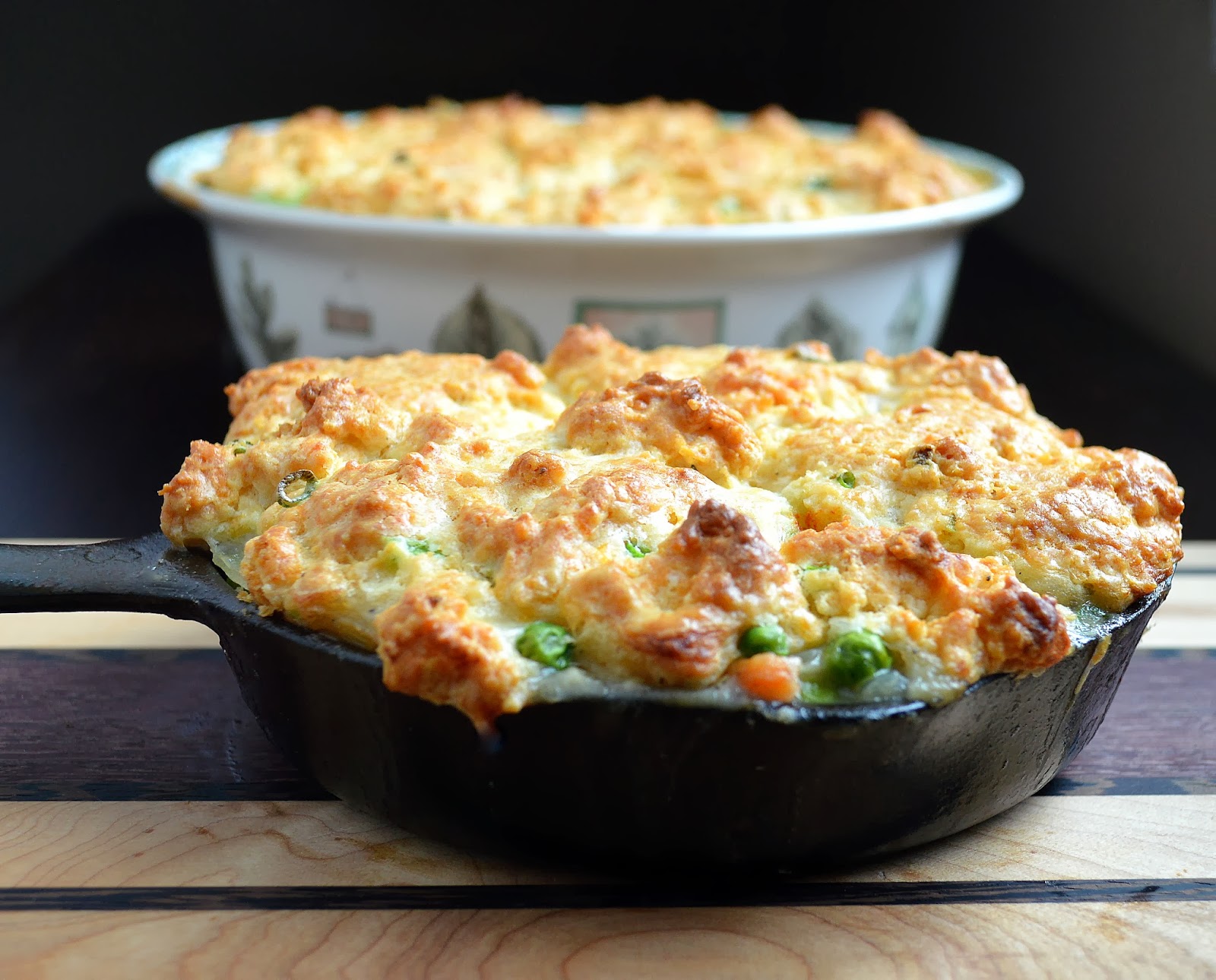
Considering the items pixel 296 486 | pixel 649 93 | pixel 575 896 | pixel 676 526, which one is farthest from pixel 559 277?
pixel 649 93

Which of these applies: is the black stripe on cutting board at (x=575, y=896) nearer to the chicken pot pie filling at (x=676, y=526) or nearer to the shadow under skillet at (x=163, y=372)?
the chicken pot pie filling at (x=676, y=526)

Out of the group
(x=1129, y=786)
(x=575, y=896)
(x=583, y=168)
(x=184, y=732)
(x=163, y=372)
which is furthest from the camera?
(x=163, y=372)

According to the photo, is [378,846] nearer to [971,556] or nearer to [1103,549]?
[971,556]

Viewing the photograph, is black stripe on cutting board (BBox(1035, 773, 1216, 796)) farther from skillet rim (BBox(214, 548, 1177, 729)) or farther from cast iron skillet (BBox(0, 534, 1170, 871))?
skillet rim (BBox(214, 548, 1177, 729))

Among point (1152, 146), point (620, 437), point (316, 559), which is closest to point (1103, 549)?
point (620, 437)

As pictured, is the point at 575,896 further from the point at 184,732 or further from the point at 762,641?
the point at 184,732

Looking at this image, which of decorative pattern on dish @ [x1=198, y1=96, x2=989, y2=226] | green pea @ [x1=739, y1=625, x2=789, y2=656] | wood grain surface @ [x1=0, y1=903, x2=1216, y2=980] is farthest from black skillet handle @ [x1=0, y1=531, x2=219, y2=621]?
decorative pattern on dish @ [x1=198, y1=96, x2=989, y2=226]
